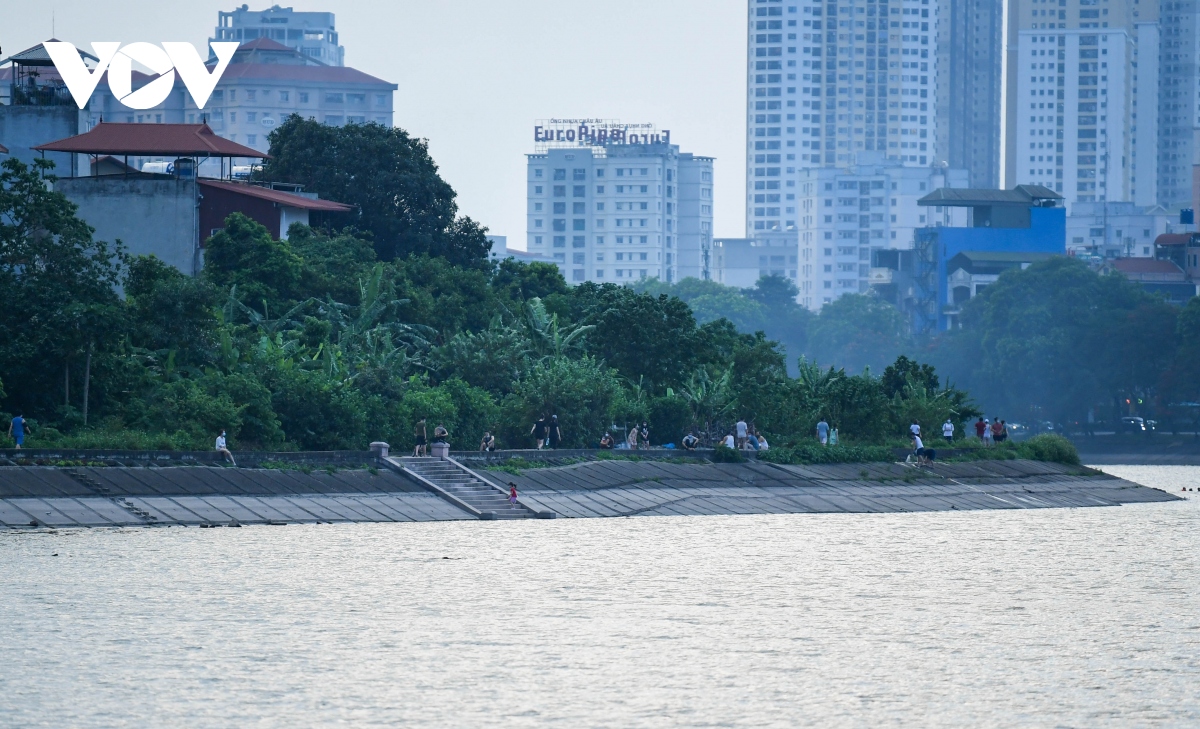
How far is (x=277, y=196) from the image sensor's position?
82.1 m

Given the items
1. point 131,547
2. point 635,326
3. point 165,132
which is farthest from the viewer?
point 165,132

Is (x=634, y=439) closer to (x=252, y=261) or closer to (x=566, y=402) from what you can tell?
(x=566, y=402)

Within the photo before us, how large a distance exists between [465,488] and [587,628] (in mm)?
21178

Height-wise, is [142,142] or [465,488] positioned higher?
[142,142]

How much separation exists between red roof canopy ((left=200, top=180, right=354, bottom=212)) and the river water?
27.5 metres

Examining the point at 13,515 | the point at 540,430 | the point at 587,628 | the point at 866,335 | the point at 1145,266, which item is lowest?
the point at 587,628

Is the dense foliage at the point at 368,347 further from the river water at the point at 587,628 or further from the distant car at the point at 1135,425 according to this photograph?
the distant car at the point at 1135,425

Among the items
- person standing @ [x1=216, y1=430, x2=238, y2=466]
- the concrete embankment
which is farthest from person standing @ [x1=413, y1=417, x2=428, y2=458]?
person standing @ [x1=216, y1=430, x2=238, y2=466]

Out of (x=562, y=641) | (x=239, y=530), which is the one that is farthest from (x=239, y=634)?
(x=239, y=530)

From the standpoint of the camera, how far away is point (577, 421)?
6819 cm

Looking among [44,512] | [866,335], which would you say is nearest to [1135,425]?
[866,335]

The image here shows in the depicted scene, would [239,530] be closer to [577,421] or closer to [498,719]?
[577,421]

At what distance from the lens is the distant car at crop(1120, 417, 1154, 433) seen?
139750 millimetres

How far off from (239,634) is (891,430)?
4552 centimetres
